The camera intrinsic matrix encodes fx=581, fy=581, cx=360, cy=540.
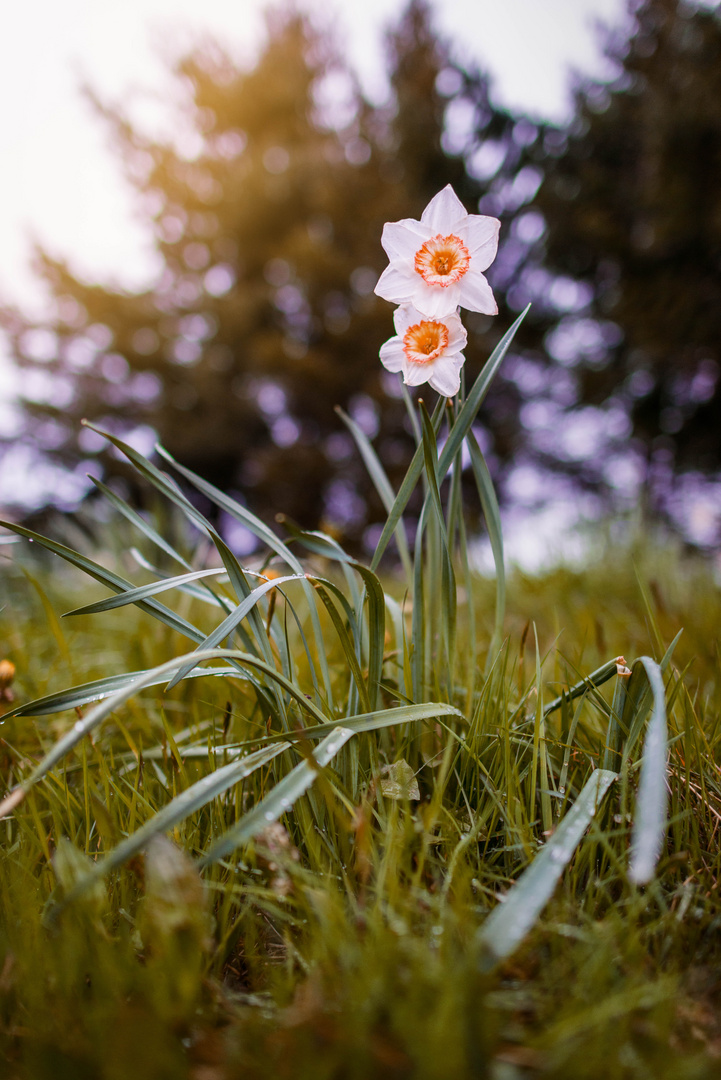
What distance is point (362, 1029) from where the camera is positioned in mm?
433

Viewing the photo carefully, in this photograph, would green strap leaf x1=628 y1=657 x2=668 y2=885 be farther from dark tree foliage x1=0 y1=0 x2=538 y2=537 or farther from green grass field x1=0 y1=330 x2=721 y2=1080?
dark tree foliage x1=0 y1=0 x2=538 y2=537

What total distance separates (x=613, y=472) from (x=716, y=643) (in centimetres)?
881

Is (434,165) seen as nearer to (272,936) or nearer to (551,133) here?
(551,133)

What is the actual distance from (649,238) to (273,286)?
5407mm

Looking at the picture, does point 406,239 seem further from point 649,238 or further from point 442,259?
point 649,238

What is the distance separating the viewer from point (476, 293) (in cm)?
77

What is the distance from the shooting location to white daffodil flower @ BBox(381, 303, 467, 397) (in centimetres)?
77

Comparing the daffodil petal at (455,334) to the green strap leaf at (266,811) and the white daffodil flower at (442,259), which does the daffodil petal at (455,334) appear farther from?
the green strap leaf at (266,811)

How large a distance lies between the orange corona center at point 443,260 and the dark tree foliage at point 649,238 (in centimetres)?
599

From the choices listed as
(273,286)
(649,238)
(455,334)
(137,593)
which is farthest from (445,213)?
(273,286)

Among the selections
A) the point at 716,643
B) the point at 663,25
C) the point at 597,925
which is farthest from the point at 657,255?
the point at 597,925

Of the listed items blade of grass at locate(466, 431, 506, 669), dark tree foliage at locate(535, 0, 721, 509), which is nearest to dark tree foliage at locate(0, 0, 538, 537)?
dark tree foliage at locate(535, 0, 721, 509)

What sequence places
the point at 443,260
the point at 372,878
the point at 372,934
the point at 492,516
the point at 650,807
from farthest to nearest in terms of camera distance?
the point at 492,516 → the point at 443,260 → the point at 372,878 → the point at 372,934 → the point at 650,807

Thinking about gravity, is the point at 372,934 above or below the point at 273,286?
below
